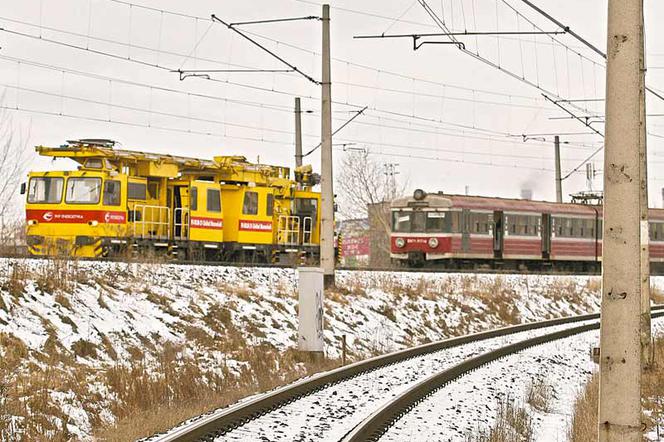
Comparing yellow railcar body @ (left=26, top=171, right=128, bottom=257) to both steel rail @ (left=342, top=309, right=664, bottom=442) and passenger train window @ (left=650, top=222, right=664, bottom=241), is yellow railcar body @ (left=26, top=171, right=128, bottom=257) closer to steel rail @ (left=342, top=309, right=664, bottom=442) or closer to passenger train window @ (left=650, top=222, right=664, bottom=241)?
steel rail @ (left=342, top=309, right=664, bottom=442)

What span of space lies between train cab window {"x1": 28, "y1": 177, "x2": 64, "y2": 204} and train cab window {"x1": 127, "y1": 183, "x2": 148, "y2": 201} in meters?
1.76

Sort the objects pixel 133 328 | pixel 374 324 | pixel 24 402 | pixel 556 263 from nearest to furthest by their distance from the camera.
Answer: pixel 24 402 → pixel 133 328 → pixel 374 324 → pixel 556 263

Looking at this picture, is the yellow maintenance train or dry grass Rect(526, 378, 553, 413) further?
the yellow maintenance train

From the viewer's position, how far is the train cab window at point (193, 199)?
1037 inches

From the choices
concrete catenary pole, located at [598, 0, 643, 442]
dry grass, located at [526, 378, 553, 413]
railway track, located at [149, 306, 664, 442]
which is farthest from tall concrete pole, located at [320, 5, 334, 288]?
concrete catenary pole, located at [598, 0, 643, 442]

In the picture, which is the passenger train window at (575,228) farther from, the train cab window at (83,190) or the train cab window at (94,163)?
the train cab window at (83,190)

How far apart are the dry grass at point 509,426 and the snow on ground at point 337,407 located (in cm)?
139

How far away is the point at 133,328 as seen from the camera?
1432 cm

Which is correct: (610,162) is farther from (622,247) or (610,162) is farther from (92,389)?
(92,389)

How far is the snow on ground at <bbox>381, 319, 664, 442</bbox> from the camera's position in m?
10.0

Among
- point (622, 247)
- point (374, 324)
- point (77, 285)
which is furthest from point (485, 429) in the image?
point (374, 324)

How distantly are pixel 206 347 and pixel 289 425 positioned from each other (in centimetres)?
547

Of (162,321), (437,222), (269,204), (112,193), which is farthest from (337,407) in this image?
(437,222)

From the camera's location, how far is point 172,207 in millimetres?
26578
